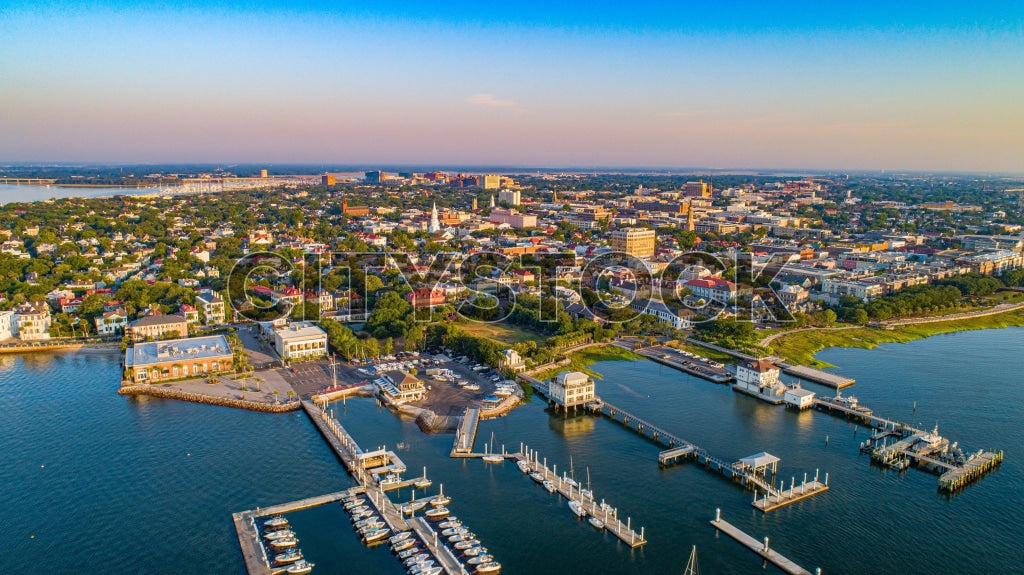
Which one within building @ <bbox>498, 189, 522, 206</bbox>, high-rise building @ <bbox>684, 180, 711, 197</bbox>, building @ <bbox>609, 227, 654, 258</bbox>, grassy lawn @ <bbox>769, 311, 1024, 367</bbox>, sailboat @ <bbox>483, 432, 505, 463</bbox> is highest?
high-rise building @ <bbox>684, 180, 711, 197</bbox>

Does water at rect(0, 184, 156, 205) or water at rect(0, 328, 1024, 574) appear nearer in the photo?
water at rect(0, 328, 1024, 574)

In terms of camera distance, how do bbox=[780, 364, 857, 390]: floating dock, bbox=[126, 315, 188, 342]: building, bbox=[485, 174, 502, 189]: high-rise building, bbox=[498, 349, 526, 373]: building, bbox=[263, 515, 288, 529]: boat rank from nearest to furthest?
1. bbox=[263, 515, 288, 529]: boat
2. bbox=[780, 364, 857, 390]: floating dock
3. bbox=[498, 349, 526, 373]: building
4. bbox=[126, 315, 188, 342]: building
5. bbox=[485, 174, 502, 189]: high-rise building

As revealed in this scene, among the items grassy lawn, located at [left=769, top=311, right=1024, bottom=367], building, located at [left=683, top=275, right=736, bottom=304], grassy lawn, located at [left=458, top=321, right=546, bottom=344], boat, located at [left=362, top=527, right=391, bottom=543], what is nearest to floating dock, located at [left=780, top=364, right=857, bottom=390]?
grassy lawn, located at [left=769, top=311, right=1024, bottom=367]

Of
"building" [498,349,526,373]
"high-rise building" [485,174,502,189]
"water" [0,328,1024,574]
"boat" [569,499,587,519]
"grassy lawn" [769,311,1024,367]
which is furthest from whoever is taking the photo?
"high-rise building" [485,174,502,189]

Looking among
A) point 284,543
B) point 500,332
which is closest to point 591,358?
point 500,332

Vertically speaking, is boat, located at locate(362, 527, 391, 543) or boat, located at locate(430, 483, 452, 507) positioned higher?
boat, located at locate(430, 483, 452, 507)

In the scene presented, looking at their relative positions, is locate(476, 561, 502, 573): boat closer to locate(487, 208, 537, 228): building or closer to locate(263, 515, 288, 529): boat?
locate(263, 515, 288, 529): boat

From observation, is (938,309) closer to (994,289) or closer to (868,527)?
(994,289)
